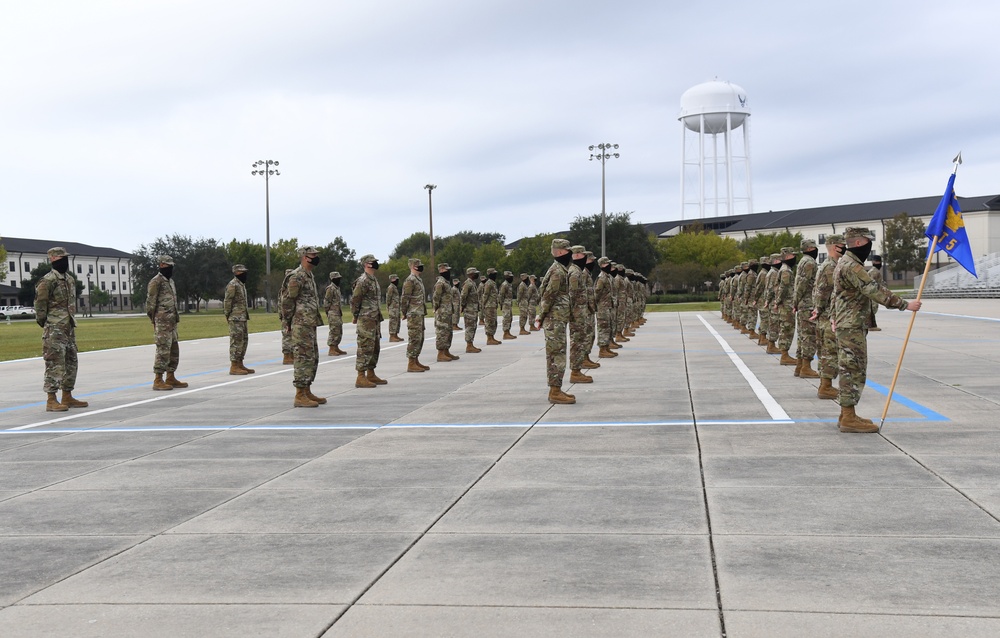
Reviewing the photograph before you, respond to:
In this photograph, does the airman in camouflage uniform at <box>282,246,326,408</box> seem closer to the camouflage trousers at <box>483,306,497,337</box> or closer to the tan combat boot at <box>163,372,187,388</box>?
the tan combat boot at <box>163,372,187,388</box>

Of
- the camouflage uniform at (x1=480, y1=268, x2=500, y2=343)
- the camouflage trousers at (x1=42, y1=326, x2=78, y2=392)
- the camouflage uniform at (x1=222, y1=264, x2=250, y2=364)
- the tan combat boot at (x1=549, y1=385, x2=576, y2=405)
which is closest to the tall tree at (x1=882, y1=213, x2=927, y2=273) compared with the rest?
the camouflage uniform at (x1=480, y1=268, x2=500, y2=343)

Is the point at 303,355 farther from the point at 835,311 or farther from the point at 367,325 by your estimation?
the point at 835,311

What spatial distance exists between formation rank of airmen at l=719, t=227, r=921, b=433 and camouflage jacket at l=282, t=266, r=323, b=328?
6.46 metres

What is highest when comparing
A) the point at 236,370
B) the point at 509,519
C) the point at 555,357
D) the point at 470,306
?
Answer: the point at 470,306

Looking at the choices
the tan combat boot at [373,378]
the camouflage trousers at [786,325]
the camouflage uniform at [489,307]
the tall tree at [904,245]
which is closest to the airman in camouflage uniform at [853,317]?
the camouflage trousers at [786,325]

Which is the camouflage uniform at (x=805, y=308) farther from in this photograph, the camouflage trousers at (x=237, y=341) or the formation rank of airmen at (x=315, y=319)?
the camouflage trousers at (x=237, y=341)

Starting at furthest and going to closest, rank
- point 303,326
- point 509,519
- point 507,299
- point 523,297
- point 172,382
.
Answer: point 507,299, point 523,297, point 172,382, point 303,326, point 509,519

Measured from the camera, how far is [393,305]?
2484 centimetres

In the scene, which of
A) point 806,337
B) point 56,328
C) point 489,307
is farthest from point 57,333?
point 489,307

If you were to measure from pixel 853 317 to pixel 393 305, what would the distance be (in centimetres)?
1719

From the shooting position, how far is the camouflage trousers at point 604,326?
18781 mm

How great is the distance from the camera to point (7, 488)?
7.09 meters

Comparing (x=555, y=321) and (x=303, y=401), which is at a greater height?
(x=555, y=321)

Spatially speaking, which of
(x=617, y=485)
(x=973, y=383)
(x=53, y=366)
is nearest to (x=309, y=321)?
(x=53, y=366)
